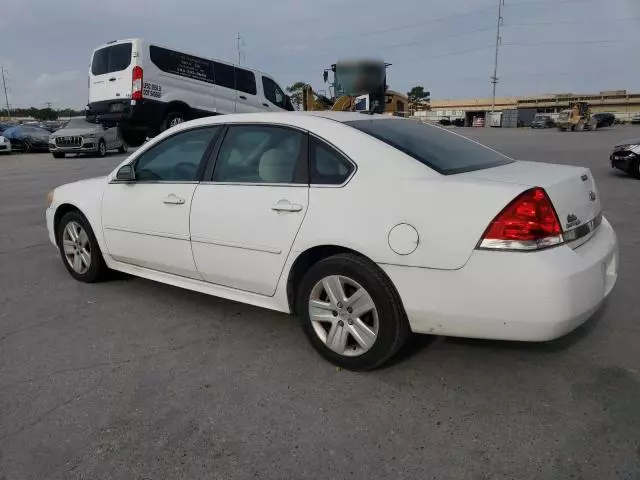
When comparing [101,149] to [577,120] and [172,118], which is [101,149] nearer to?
[172,118]

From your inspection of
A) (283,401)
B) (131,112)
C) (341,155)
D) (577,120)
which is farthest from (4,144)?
(577,120)

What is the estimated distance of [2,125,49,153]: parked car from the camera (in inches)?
981

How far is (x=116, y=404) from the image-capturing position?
2.86 metres

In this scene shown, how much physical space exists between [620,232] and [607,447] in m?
4.91

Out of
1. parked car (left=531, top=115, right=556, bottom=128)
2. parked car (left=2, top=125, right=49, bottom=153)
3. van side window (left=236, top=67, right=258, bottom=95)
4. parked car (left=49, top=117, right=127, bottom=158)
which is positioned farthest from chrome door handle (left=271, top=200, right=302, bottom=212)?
parked car (left=531, top=115, right=556, bottom=128)

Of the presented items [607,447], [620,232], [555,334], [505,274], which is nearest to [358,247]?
[505,274]

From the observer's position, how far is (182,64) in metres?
14.6

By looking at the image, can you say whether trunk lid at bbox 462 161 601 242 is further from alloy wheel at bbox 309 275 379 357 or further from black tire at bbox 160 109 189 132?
black tire at bbox 160 109 189 132

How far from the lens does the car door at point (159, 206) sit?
3900 millimetres

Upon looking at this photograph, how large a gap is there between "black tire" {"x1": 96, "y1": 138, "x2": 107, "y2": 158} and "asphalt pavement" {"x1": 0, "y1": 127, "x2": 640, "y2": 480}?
54.5 ft

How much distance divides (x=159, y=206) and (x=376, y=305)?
6.28 ft

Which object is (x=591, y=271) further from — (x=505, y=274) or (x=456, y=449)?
(x=456, y=449)

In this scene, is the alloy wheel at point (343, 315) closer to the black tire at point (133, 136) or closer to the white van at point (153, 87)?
the white van at point (153, 87)

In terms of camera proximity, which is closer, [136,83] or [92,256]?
[92,256]
